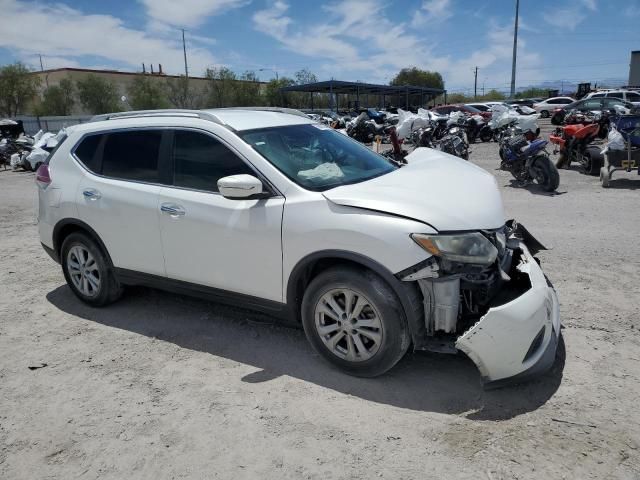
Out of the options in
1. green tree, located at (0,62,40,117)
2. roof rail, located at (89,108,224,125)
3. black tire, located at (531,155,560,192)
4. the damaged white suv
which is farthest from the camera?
green tree, located at (0,62,40,117)

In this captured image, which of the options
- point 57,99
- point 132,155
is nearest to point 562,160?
point 132,155

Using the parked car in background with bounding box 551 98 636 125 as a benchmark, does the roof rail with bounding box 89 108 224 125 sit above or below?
below

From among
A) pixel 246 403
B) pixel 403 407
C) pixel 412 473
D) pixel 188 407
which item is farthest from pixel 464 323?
pixel 188 407

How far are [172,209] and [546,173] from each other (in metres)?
7.91

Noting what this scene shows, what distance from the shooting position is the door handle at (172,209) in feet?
12.6

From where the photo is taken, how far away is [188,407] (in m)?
3.17

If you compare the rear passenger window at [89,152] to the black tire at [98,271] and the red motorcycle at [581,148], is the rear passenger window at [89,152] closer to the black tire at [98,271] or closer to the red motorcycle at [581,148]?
the black tire at [98,271]

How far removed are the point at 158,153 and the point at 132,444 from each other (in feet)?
7.53

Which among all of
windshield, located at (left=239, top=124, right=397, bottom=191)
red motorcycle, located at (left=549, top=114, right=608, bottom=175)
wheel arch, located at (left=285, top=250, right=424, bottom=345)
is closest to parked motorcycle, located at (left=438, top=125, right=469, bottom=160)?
red motorcycle, located at (left=549, top=114, right=608, bottom=175)

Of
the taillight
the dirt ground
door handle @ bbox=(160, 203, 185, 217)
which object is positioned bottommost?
the dirt ground

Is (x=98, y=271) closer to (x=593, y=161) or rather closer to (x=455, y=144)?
(x=455, y=144)

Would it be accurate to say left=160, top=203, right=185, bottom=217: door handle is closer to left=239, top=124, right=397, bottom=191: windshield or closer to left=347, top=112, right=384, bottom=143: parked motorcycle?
left=239, top=124, right=397, bottom=191: windshield

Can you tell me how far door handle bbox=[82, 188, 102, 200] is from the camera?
14.3 feet

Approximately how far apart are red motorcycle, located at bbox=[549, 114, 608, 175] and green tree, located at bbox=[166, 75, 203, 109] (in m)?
53.9
